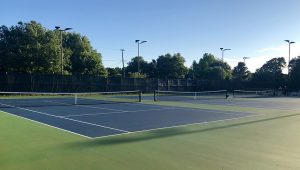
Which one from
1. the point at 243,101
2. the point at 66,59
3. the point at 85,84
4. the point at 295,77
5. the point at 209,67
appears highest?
the point at 209,67

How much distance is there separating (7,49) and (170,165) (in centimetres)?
3805

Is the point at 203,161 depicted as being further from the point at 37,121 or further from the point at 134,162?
the point at 37,121

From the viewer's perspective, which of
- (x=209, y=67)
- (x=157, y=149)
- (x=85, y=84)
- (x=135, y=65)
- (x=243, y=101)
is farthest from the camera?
(x=209, y=67)

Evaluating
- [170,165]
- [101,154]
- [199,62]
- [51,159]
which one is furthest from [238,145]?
[199,62]

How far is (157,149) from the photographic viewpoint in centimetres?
764

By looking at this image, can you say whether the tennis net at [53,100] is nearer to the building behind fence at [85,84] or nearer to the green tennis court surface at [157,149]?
the building behind fence at [85,84]

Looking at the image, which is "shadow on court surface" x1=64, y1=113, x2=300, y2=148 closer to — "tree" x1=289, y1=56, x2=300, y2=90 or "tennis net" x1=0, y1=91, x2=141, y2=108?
"tennis net" x1=0, y1=91, x2=141, y2=108

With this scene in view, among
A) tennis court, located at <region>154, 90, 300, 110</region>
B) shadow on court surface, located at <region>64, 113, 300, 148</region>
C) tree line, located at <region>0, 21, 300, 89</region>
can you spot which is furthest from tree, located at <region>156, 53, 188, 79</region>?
shadow on court surface, located at <region>64, 113, 300, 148</region>

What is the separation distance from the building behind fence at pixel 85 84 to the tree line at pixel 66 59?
4.26 metres

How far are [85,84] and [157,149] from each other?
31.8 m

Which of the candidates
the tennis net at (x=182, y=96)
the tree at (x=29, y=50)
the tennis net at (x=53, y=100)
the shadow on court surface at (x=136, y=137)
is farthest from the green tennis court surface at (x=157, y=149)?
the tree at (x=29, y=50)

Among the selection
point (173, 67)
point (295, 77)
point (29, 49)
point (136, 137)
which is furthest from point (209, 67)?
point (136, 137)

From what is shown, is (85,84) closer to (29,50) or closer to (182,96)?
(29,50)

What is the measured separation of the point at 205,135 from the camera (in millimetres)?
9594
